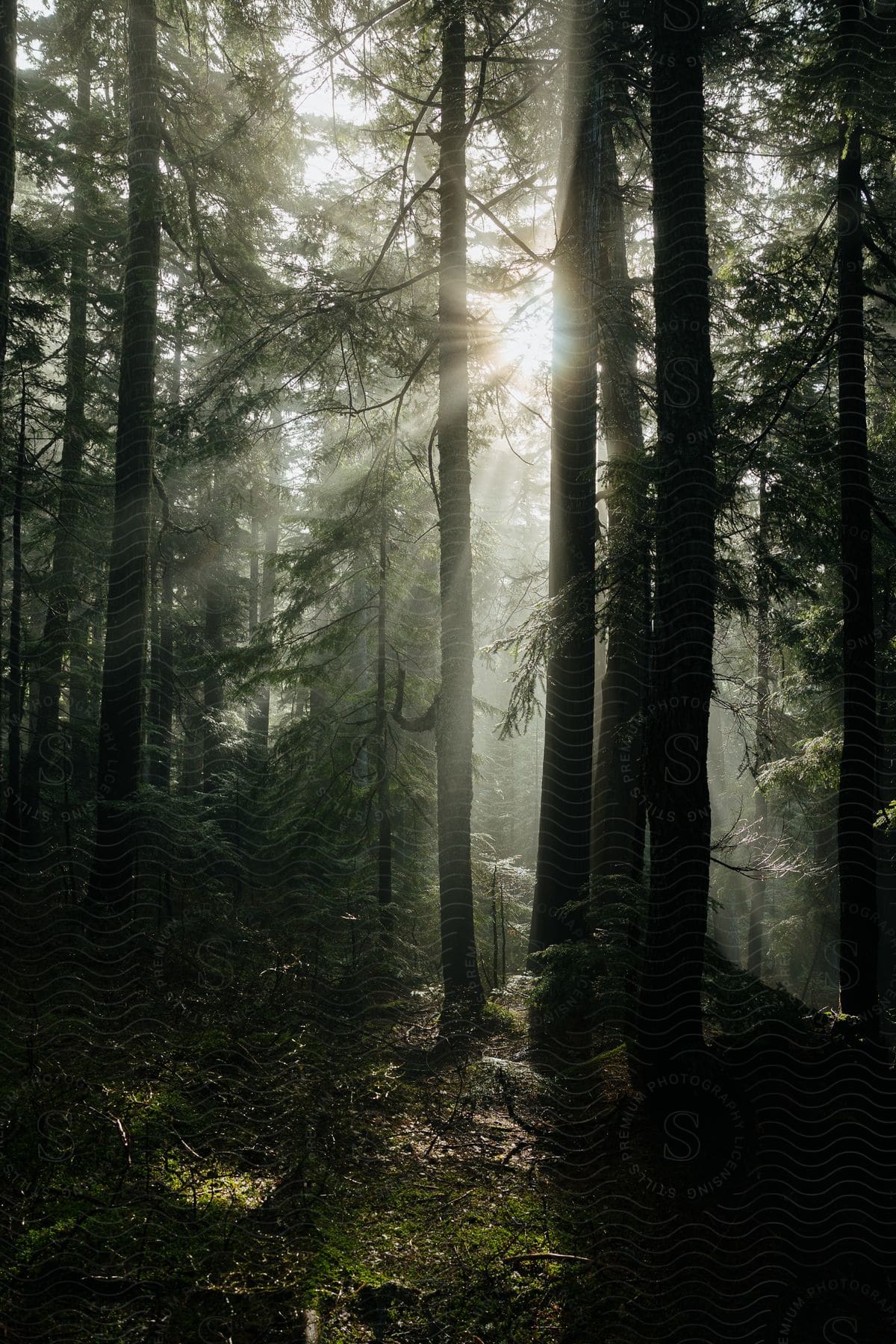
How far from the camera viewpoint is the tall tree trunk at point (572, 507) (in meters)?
8.32

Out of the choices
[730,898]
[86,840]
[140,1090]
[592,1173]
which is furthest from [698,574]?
[730,898]

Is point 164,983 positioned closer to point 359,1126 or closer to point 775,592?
point 359,1126

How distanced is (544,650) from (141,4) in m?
9.81

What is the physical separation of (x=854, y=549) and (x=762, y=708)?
1.69 metres

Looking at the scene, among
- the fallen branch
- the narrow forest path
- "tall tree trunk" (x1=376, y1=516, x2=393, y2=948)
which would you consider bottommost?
the narrow forest path

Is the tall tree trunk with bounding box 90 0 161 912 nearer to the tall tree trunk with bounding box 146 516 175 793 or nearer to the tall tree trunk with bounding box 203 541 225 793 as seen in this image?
the tall tree trunk with bounding box 146 516 175 793

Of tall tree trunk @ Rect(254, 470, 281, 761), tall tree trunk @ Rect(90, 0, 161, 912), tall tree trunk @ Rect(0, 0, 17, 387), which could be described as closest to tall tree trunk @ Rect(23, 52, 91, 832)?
tall tree trunk @ Rect(90, 0, 161, 912)

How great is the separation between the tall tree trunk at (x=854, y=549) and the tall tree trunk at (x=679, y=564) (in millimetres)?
2402

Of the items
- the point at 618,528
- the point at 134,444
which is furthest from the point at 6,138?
the point at 618,528

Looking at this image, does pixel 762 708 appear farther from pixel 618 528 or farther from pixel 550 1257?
pixel 550 1257

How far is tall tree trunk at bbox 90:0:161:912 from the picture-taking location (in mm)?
9711

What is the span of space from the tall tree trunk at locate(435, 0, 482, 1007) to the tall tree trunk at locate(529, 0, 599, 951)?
0.88m

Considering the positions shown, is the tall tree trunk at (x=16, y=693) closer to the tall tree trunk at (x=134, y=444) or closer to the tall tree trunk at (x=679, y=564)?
the tall tree trunk at (x=134, y=444)

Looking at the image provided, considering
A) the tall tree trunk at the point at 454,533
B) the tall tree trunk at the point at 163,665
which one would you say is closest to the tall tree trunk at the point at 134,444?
the tall tree trunk at the point at 454,533
